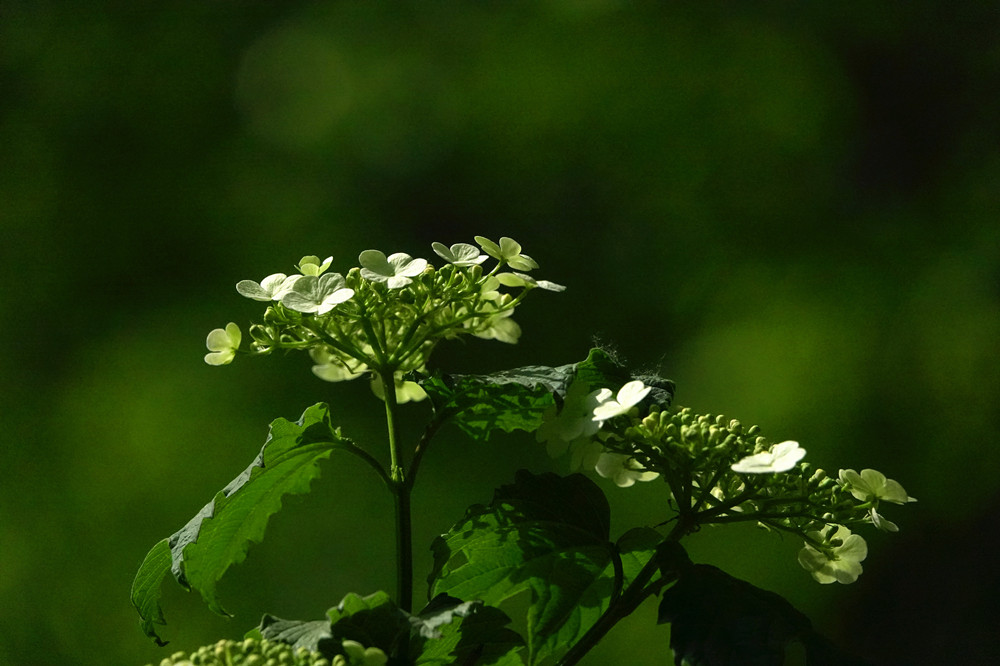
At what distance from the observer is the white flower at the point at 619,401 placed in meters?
0.58

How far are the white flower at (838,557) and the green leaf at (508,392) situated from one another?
0.60 ft

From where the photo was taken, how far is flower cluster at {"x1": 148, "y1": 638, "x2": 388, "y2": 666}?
0.51 meters

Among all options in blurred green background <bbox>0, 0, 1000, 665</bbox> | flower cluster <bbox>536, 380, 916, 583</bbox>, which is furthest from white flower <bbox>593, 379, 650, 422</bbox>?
blurred green background <bbox>0, 0, 1000, 665</bbox>

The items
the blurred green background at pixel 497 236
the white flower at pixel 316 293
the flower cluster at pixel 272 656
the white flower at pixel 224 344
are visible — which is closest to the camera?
the flower cluster at pixel 272 656

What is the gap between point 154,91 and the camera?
2.25 meters

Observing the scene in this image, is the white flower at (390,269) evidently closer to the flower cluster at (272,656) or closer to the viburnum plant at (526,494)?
the viburnum plant at (526,494)

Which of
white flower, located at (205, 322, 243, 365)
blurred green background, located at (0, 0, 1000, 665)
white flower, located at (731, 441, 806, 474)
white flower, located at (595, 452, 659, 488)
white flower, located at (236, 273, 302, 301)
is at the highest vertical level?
white flower, located at (236, 273, 302, 301)

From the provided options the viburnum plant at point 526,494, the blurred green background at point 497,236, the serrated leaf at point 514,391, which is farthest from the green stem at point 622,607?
the blurred green background at point 497,236

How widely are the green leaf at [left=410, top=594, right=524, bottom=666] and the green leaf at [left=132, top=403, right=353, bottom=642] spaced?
152 mm

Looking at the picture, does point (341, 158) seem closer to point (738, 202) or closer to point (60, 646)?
point (738, 202)

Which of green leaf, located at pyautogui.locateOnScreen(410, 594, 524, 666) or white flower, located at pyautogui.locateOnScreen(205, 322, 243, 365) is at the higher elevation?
white flower, located at pyautogui.locateOnScreen(205, 322, 243, 365)

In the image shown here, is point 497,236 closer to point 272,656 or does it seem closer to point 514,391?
point 514,391

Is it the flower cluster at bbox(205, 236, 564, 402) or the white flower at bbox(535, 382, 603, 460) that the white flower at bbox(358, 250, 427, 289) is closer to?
the flower cluster at bbox(205, 236, 564, 402)

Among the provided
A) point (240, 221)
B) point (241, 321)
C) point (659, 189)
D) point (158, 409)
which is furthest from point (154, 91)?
point (659, 189)
